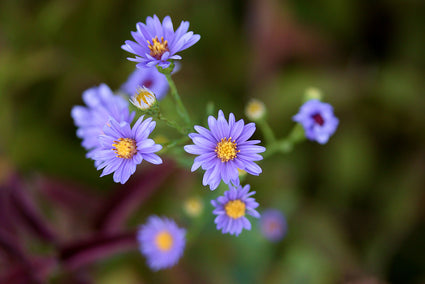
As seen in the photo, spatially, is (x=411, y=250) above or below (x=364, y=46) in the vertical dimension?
below

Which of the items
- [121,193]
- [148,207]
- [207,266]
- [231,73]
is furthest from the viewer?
[231,73]

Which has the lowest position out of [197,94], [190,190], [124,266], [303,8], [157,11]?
[124,266]

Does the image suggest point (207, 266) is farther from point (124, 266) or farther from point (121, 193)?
point (121, 193)

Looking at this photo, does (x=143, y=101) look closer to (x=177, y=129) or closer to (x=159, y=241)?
(x=177, y=129)

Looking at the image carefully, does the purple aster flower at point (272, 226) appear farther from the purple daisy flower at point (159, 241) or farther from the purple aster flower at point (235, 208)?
the purple aster flower at point (235, 208)

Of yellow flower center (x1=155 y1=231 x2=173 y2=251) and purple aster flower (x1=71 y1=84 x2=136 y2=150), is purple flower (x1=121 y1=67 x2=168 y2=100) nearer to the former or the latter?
purple aster flower (x1=71 y1=84 x2=136 y2=150)

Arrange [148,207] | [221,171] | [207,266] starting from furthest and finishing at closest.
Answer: [148,207] → [207,266] → [221,171]

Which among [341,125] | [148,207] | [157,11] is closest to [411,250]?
[341,125]
